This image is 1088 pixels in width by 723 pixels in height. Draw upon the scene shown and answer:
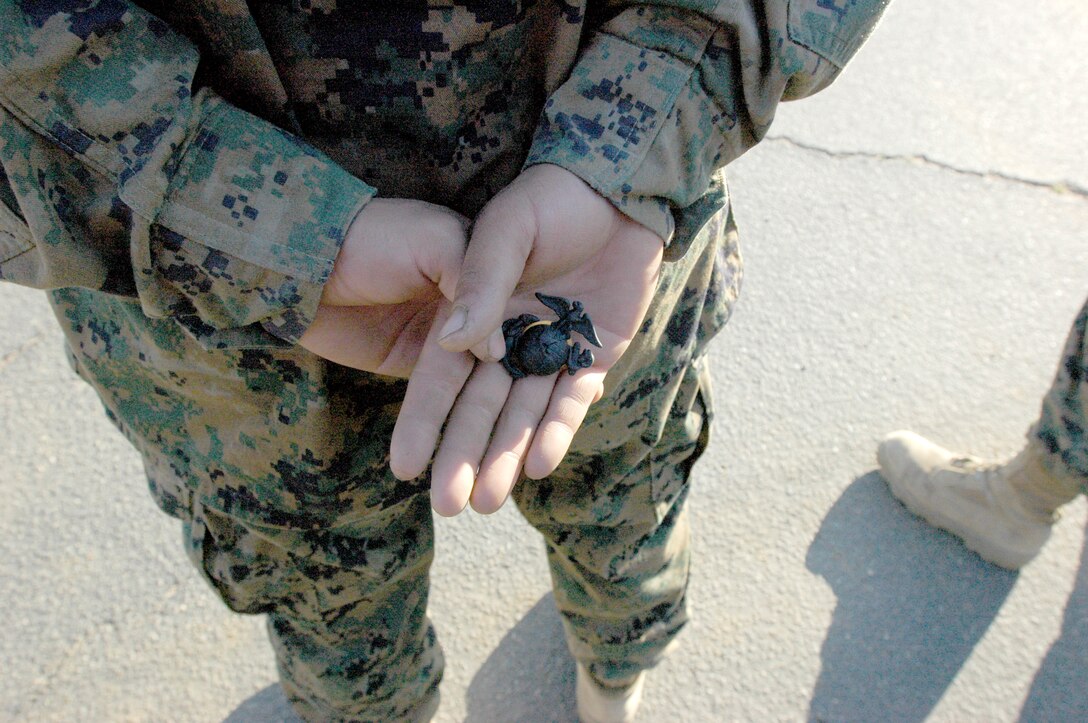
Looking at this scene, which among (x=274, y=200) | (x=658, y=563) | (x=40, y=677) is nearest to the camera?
(x=274, y=200)

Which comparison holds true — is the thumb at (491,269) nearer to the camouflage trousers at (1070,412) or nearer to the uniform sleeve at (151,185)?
the uniform sleeve at (151,185)

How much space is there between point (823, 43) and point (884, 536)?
1.49m

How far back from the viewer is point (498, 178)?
3.75 ft

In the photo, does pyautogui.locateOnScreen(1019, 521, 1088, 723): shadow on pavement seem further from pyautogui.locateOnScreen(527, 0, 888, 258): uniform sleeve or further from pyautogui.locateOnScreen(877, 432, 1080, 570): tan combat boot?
pyautogui.locateOnScreen(527, 0, 888, 258): uniform sleeve

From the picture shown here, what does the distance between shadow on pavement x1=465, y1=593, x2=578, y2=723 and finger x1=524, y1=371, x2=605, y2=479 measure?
108 centimetres

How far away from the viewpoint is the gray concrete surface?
1906mm

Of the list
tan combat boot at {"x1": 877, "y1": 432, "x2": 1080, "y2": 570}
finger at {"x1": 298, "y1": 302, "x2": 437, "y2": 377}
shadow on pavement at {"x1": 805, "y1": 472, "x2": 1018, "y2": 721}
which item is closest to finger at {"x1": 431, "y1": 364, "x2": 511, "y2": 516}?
finger at {"x1": 298, "y1": 302, "x2": 437, "y2": 377}

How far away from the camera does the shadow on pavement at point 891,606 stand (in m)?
1.89

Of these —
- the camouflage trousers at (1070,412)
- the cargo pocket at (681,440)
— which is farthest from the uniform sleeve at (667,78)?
the camouflage trousers at (1070,412)

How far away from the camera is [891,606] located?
2029 millimetres

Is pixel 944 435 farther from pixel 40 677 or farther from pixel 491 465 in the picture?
pixel 40 677

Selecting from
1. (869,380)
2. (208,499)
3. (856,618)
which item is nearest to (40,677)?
(208,499)

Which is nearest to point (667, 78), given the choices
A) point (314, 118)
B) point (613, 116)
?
point (613, 116)

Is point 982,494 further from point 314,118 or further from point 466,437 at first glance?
point 314,118
